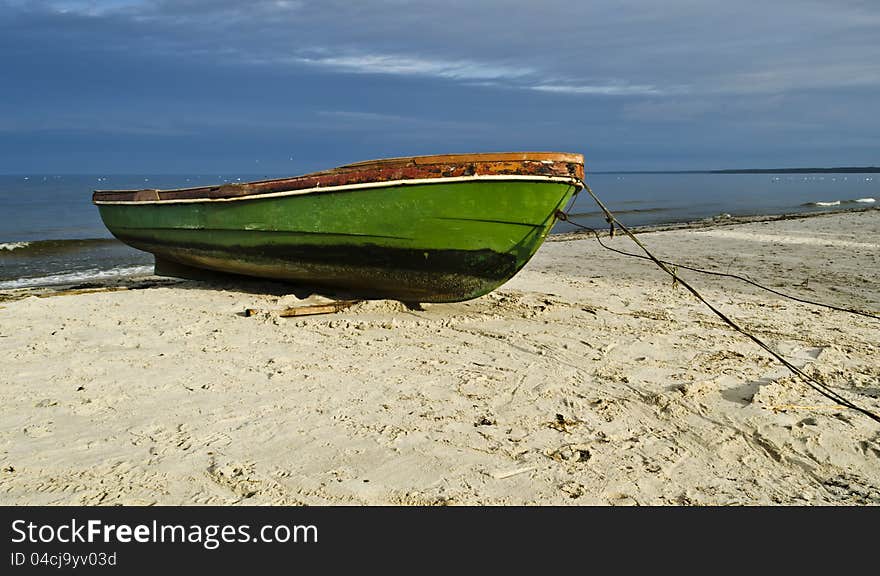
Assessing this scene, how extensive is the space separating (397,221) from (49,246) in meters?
11.5

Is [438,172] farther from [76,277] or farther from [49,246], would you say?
[49,246]

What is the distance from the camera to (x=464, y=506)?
252cm

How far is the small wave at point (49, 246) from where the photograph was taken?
13008mm

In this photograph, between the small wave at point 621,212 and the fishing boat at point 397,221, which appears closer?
the fishing boat at point 397,221

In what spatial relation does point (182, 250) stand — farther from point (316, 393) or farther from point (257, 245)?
point (316, 393)

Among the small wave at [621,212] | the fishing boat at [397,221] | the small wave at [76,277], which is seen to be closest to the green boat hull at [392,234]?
the fishing boat at [397,221]

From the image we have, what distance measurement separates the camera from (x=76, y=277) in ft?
32.5

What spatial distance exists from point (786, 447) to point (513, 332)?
2263 millimetres

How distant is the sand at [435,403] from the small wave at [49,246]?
26.6 ft

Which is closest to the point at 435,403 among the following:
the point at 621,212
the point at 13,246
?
the point at 13,246

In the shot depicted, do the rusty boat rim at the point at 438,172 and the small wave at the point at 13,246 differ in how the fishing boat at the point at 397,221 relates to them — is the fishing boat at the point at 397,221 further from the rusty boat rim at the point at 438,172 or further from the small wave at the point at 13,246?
the small wave at the point at 13,246

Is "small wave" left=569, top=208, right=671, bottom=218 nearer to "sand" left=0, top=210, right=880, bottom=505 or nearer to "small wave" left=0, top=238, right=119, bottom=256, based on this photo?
"small wave" left=0, top=238, right=119, bottom=256
